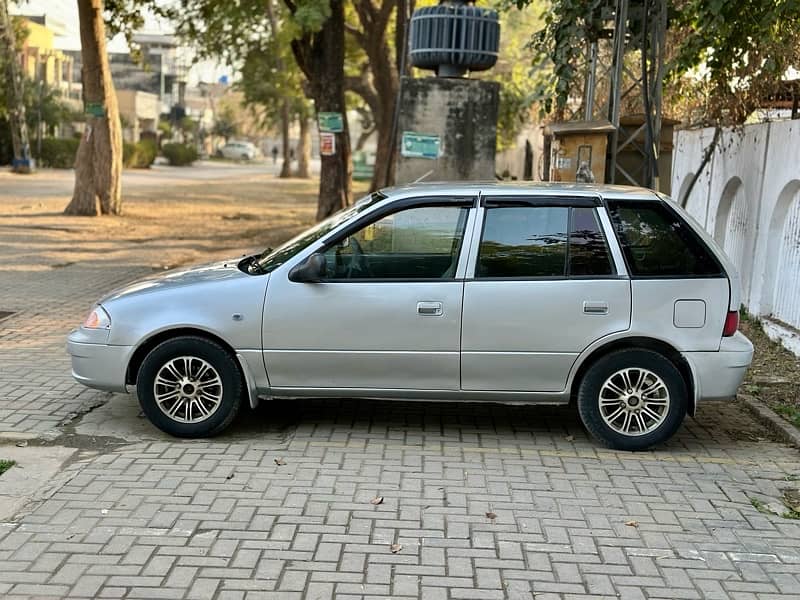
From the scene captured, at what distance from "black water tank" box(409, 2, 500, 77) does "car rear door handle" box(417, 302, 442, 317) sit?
6.44 m

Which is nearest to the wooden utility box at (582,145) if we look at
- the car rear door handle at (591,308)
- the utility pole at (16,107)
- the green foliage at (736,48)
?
the green foliage at (736,48)

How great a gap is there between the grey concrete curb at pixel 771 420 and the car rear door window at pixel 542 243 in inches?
72.6

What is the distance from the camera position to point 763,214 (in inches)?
397

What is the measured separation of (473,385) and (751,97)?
6.92 m

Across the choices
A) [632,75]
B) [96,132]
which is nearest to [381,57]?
[96,132]

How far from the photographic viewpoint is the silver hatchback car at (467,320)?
5805 mm

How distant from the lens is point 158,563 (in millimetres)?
4242

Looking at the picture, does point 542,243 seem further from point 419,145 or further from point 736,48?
point 419,145

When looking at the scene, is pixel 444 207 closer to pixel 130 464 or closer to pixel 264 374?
pixel 264 374

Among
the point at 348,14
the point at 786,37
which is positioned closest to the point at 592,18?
the point at 786,37

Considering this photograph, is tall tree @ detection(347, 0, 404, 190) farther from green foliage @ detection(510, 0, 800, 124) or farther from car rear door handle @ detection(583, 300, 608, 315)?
car rear door handle @ detection(583, 300, 608, 315)

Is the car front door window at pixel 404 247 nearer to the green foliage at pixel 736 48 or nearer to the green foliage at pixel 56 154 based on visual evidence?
A: the green foliage at pixel 736 48

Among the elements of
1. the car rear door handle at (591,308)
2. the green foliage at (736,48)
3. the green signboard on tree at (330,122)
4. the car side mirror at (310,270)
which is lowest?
the car rear door handle at (591,308)

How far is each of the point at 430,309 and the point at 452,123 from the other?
623cm
